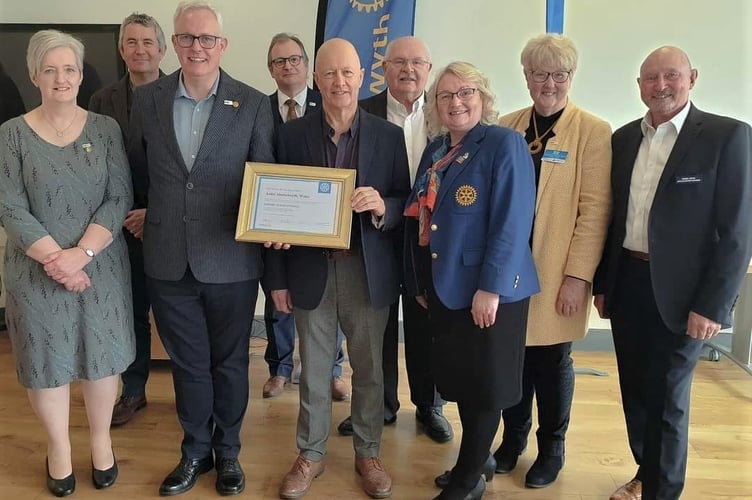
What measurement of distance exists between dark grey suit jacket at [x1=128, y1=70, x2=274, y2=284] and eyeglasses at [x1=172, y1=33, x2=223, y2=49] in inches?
5.4

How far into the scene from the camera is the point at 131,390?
114 inches

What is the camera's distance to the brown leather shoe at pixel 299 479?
2.20 m

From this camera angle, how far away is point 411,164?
7.92 ft

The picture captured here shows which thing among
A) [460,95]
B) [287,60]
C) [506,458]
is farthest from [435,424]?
[287,60]

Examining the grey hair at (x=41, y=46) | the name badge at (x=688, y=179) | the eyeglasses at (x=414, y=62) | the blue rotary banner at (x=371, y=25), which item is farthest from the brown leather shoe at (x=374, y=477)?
the blue rotary banner at (x=371, y=25)

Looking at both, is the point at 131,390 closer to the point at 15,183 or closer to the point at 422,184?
the point at 15,183

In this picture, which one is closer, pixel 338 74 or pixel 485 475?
pixel 338 74

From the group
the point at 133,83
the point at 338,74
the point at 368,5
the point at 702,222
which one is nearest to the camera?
the point at 702,222

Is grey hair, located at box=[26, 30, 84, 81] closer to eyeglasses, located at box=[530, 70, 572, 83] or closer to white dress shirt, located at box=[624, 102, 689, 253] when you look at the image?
eyeglasses, located at box=[530, 70, 572, 83]

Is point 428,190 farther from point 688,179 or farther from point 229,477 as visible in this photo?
point 229,477

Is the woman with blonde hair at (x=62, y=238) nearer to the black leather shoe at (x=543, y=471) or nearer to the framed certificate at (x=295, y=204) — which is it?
the framed certificate at (x=295, y=204)

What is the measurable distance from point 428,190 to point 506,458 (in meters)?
1.22

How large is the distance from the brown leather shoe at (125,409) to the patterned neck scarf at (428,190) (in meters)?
1.77

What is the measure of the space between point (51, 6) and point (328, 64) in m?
2.98
